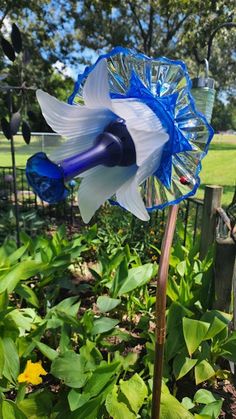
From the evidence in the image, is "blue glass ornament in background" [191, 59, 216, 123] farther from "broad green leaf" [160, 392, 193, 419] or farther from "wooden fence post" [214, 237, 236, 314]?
"broad green leaf" [160, 392, 193, 419]

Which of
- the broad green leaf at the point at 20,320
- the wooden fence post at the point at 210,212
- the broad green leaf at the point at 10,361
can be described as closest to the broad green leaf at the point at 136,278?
the wooden fence post at the point at 210,212

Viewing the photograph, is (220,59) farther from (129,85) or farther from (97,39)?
(129,85)

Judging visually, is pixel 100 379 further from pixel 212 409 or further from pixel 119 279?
pixel 119 279

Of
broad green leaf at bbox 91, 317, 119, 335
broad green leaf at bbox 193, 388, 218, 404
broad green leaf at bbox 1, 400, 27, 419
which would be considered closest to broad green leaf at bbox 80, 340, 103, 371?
broad green leaf at bbox 91, 317, 119, 335

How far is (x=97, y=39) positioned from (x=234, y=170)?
6.80m

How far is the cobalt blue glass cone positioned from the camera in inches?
25.7

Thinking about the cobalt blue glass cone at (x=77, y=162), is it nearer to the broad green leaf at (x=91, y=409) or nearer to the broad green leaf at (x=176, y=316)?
the broad green leaf at (x=91, y=409)

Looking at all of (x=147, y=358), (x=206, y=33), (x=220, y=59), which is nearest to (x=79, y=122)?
(x=147, y=358)

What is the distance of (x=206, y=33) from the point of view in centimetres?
888

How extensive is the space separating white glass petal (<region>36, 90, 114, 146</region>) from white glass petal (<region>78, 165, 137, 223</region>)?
95mm

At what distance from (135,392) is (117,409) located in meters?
0.13

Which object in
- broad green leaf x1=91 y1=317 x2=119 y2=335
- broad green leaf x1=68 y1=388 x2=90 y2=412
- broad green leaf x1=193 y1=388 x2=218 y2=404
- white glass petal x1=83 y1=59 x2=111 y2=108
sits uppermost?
white glass petal x1=83 y1=59 x2=111 y2=108

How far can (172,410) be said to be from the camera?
143 centimetres

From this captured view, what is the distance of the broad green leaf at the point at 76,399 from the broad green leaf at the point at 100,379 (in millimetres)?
20
